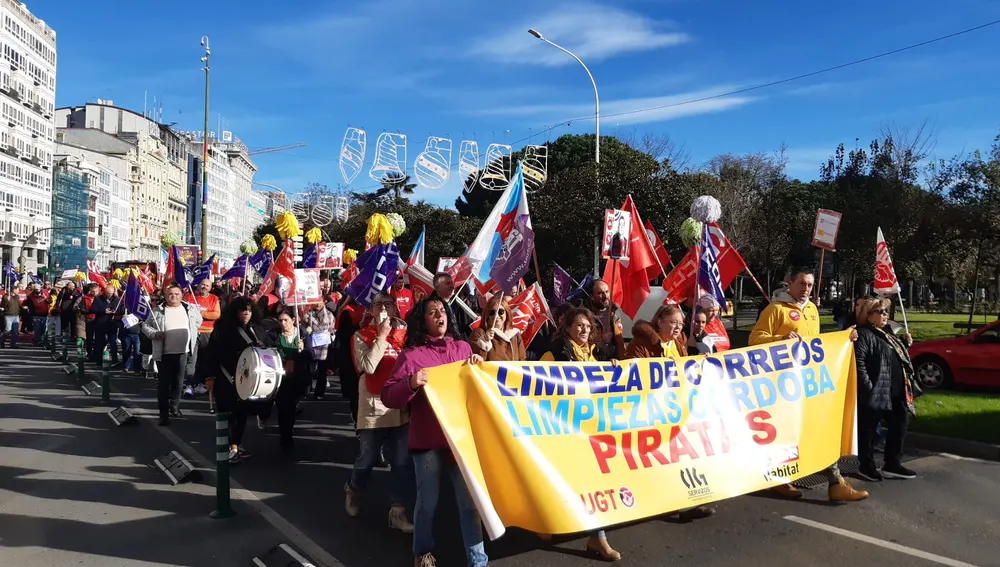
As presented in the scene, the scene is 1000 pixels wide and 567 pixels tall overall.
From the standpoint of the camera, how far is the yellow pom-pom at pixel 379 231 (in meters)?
9.73

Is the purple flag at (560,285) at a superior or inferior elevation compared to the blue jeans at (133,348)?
superior

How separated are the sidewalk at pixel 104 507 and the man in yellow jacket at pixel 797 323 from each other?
415 centimetres

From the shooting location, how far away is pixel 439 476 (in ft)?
14.7

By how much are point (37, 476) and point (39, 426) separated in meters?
2.95

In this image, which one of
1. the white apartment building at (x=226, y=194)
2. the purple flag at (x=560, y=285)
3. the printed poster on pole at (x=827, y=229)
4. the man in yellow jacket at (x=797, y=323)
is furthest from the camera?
the white apartment building at (x=226, y=194)

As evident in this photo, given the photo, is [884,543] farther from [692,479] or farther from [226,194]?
[226,194]

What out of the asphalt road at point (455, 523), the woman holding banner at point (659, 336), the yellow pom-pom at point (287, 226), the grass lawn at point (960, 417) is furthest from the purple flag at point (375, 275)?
the grass lawn at point (960, 417)

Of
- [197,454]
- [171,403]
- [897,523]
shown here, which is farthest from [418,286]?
[897,523]

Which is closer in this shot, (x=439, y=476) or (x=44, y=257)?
(x=439, y=476)

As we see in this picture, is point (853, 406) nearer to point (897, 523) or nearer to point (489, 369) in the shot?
point (897, 523)

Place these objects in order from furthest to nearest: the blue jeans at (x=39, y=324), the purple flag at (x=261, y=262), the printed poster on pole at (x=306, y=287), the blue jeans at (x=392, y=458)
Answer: the blue jeans at (x=39, y=324), the purple flag at (x=261, y=262), the printed poster on pole at (x=306, y=287), the blue jeans at (x=392, y=458)

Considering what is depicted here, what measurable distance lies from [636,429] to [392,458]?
6.22 ft

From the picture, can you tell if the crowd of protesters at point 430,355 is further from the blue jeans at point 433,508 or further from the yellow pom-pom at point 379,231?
the yellow pom-pom at point 379,231

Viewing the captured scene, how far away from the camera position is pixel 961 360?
1224 centimetres
